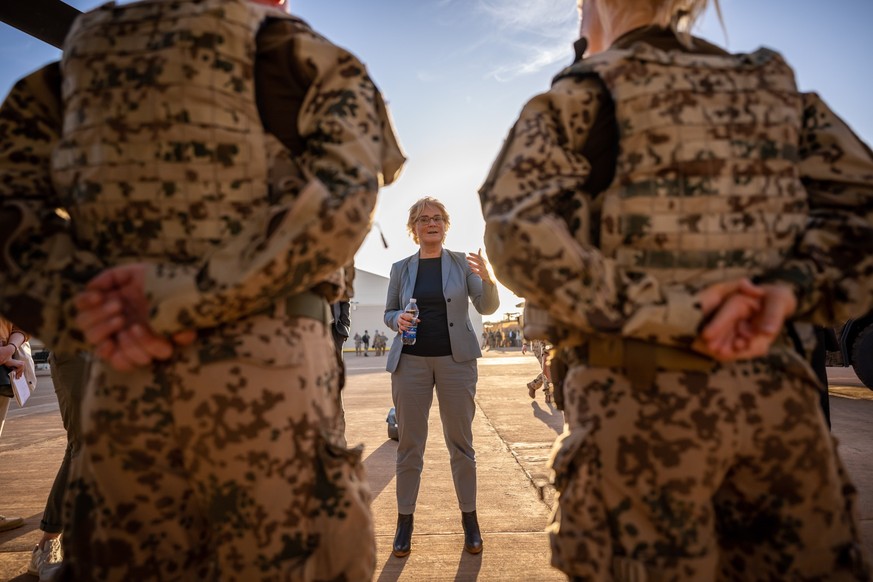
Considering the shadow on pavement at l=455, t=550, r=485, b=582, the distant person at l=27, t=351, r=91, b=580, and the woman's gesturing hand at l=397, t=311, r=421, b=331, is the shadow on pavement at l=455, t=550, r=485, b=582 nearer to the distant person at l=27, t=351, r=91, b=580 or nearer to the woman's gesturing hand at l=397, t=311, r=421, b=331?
the woman's gesturing hand at l=397, t=311, r=421, b=331

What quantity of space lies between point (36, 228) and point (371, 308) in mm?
44616

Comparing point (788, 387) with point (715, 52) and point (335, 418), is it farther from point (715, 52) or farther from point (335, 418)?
point (335, 418)

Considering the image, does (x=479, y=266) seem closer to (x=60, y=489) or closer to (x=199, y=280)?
(x=199, y=280)

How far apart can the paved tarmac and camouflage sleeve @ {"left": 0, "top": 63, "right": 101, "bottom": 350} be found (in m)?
1.91

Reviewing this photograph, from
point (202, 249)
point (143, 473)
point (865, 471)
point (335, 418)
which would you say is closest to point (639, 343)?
point (335, 418)

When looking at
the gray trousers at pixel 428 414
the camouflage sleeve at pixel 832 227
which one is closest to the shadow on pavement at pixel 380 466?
the gray trousers at pixel 428 414

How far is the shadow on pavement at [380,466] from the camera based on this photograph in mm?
3952

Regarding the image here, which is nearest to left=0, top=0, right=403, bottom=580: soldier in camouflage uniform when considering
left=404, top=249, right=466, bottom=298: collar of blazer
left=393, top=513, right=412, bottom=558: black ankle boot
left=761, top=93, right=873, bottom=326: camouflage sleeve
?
left=761, top=93, right=873, bottom=326: camouflage sleeve

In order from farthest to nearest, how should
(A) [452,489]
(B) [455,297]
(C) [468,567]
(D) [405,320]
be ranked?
(A) [452,489] → (B) [455,297] → (D) [405,320] → (C) [468,567]

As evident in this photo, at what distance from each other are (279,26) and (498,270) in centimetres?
88

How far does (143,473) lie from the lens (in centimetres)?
117

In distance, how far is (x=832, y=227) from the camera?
4.22ft

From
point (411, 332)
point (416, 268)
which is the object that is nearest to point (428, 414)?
point (411, 332)

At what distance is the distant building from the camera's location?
43938mm
